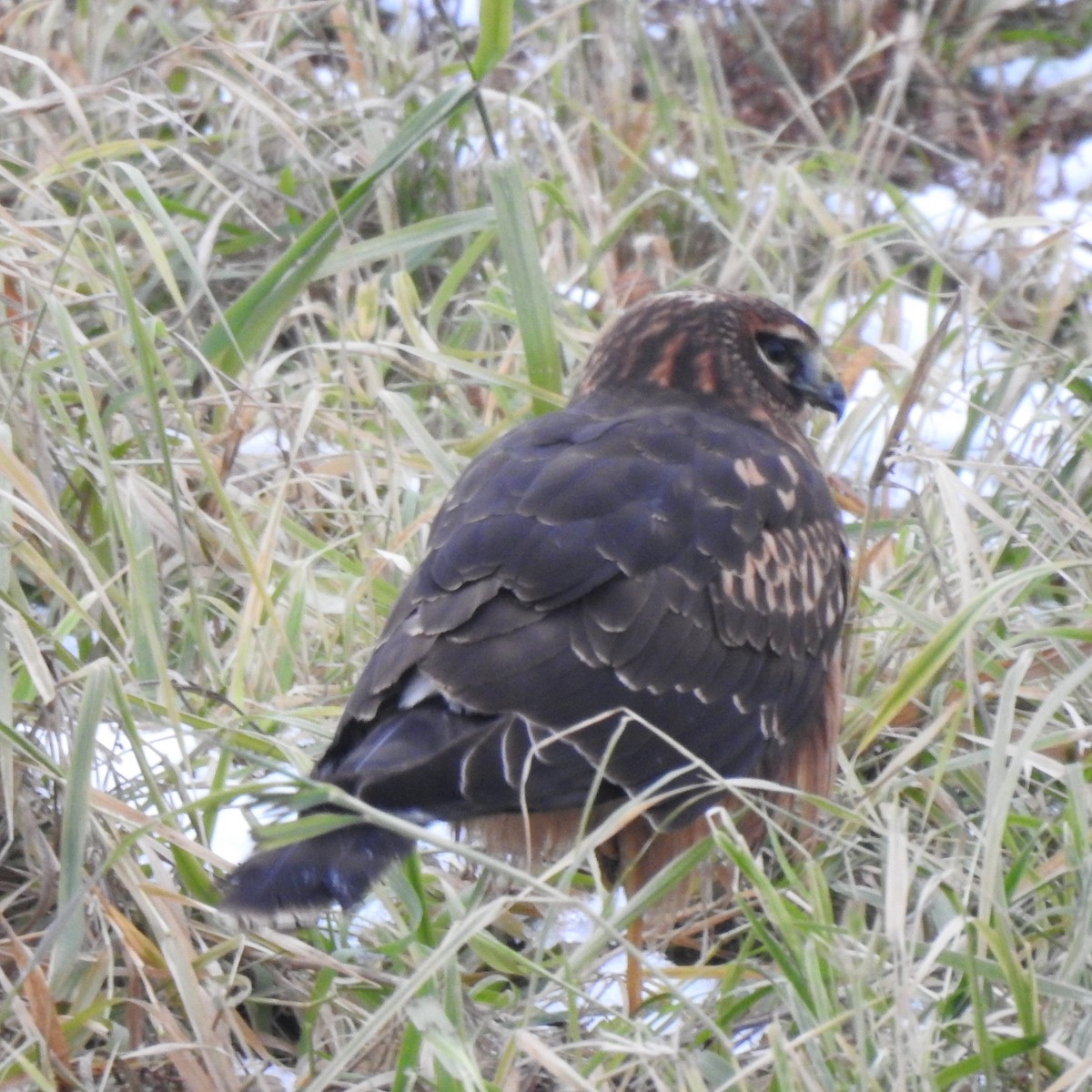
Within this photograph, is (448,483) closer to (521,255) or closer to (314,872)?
(521,255)

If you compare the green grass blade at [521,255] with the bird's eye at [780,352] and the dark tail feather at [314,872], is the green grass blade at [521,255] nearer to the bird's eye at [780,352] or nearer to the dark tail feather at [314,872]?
the bird's eye at [780,352]

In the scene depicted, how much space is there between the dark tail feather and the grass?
12 centimetres

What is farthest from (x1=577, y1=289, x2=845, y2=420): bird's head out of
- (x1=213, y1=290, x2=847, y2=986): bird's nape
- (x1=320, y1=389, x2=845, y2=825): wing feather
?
(x1=320, y1=389, x2=845, y2=825): wing feather

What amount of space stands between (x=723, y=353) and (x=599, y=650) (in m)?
1.06

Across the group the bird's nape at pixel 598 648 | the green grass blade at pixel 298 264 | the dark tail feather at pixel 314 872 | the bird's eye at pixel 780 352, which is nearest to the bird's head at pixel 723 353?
the bird's eye at pixel 780 352

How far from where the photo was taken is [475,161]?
18.1 feet

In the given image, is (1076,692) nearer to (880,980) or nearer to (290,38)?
(880,980)

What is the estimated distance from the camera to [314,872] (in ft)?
8.59

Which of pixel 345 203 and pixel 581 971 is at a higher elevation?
pixel 345 203

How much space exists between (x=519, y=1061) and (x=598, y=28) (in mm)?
4134

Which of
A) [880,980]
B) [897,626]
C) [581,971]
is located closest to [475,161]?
[897,626]

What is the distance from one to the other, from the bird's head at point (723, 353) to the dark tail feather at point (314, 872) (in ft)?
5.02

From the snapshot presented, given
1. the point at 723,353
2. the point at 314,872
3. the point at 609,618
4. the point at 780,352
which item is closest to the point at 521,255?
the point at 723,353

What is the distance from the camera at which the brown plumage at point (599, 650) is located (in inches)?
113
